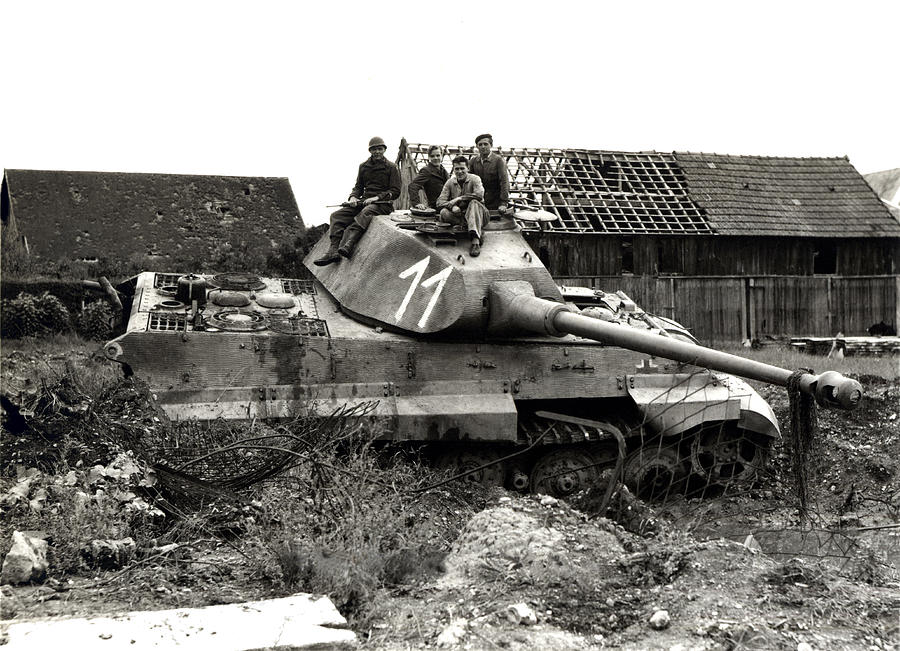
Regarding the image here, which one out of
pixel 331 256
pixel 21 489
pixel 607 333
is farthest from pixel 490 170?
pixel 21 489

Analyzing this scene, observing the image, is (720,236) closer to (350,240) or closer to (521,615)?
(350,240)

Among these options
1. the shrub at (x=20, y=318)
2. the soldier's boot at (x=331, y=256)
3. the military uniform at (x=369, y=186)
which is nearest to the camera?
the soldier's boot at (x=331, y=256)

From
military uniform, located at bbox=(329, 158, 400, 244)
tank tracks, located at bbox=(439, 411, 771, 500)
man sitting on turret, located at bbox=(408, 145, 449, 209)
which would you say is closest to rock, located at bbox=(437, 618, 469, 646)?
tank tracks, located at bbox=(439, 411, 771, 500)

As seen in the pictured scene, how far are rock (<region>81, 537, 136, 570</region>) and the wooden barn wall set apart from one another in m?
15.6

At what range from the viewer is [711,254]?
72.2 ft

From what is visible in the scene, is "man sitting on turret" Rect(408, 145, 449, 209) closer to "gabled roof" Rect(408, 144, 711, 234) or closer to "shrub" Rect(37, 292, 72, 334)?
"gabled roof" Rect(408, 144, 711, 234)

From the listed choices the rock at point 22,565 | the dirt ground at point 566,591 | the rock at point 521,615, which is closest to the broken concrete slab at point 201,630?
the dirt ground at point 566,591

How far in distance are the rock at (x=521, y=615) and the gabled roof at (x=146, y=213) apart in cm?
2063

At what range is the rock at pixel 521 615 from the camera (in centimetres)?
477

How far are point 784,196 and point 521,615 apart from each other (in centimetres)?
2052

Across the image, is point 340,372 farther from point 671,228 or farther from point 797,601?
point 671,228

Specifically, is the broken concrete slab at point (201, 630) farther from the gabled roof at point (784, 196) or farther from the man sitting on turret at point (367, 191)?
the gabled roof at point (784, 196)

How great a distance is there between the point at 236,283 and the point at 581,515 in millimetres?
4646

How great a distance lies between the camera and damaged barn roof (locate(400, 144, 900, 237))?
69.1ft
